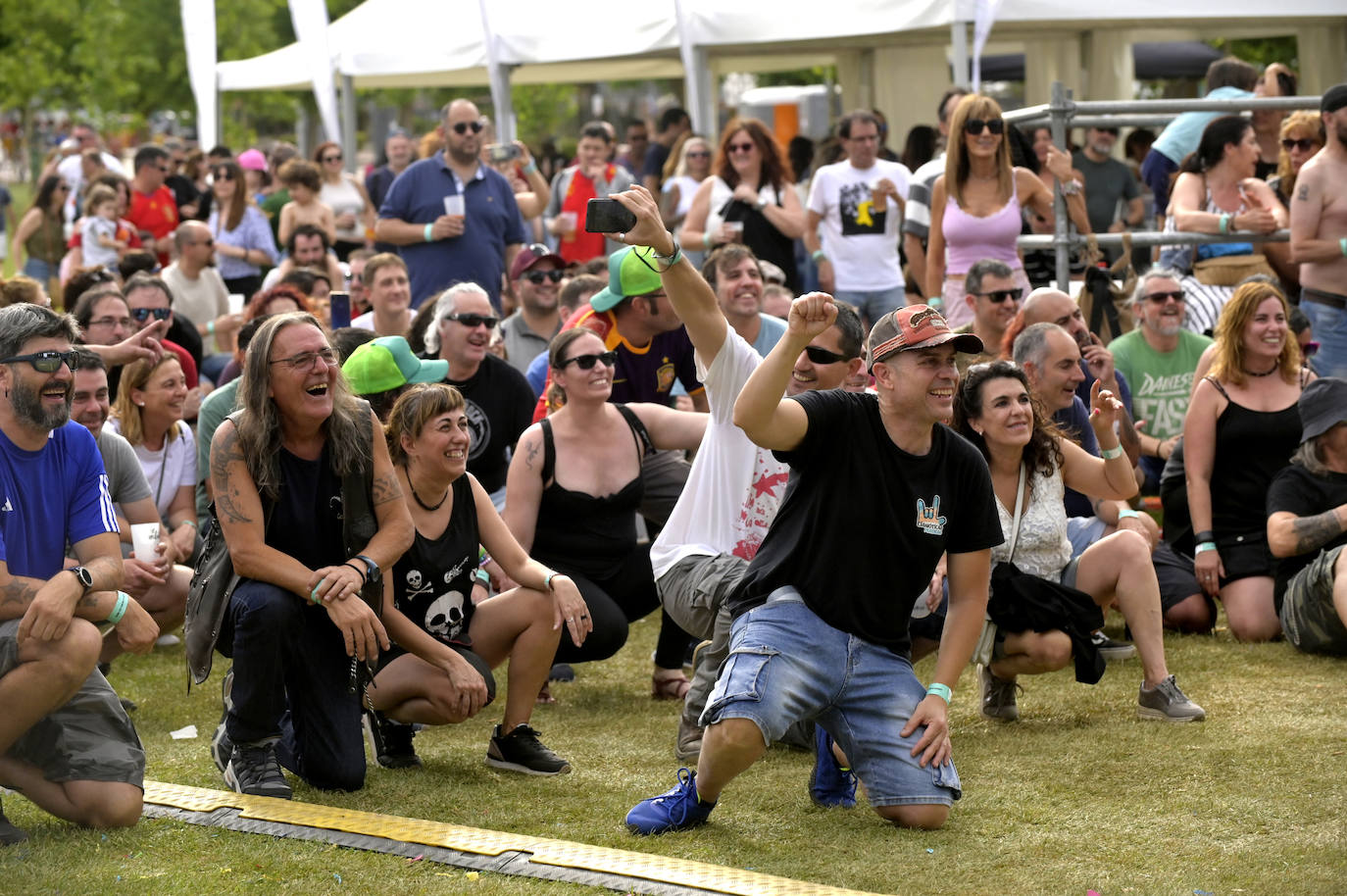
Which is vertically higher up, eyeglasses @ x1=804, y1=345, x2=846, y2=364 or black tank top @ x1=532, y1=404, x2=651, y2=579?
eyeglasses @ x1=804, y1=345, x2=846, y2=364

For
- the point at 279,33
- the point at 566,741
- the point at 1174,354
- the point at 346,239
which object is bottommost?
the point at 566,741

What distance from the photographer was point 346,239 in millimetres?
14406

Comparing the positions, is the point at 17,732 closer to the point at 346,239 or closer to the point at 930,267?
the point at 930,267

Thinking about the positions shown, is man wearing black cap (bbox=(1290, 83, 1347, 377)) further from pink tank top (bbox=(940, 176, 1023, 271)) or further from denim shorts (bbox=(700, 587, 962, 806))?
denim shorts (bbox=(700, 587, 962, 806))

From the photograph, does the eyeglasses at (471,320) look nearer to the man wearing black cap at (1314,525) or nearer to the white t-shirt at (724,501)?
the white t-shirt at (724,501)

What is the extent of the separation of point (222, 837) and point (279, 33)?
4132 centimetres

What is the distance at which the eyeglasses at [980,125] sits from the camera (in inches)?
336

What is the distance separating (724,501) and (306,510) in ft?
4.40

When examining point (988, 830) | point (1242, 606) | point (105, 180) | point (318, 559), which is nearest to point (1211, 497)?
point (1242, 606)

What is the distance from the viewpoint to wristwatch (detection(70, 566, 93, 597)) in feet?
14.6

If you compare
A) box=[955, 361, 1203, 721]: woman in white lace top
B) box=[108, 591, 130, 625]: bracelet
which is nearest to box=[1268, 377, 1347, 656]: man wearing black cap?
box=[955, 361, 1203, 721]: woman in white lace top

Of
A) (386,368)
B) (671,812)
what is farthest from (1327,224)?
(671,812)

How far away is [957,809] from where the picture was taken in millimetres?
4629

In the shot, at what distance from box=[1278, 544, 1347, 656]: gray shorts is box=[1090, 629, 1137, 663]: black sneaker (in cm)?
61
